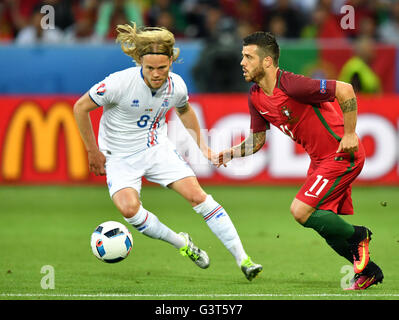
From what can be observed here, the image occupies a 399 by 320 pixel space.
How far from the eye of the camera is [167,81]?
25.0 ft

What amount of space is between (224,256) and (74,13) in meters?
9.51

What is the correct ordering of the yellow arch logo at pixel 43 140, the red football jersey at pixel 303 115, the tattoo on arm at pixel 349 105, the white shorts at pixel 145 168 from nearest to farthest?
the tattoo on arm at pixel 349 105, the red football jersey at pixel 303 115, the white shorts at pixel 145 168, the yellow arch logo at pixel 43 140

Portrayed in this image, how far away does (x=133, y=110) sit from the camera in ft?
24.8

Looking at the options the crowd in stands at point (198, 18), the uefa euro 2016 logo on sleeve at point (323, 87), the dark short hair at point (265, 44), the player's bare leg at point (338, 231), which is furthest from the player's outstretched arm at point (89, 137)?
the crowd in stands at point (198, 18)

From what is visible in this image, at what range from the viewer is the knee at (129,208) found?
291 inches

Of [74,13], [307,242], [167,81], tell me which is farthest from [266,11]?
[167,81]

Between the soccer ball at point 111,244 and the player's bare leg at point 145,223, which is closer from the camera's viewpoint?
the soccer ball at point 111,244

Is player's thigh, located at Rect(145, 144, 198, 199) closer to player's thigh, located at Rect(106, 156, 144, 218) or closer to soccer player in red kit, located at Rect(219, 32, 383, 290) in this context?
player's thigh, located at Rect(106, 156, 144, 218)

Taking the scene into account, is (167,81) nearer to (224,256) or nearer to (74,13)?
(224,256)

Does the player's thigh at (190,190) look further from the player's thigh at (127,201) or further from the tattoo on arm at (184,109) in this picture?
the tattoo on arm at (184,109)

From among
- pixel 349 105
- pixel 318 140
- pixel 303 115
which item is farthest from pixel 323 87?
pixel 318 140

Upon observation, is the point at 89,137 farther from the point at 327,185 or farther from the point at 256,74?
the point at 327,185

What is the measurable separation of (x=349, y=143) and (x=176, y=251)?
317 centimetres

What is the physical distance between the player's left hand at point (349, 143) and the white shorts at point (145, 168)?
5.08ft
